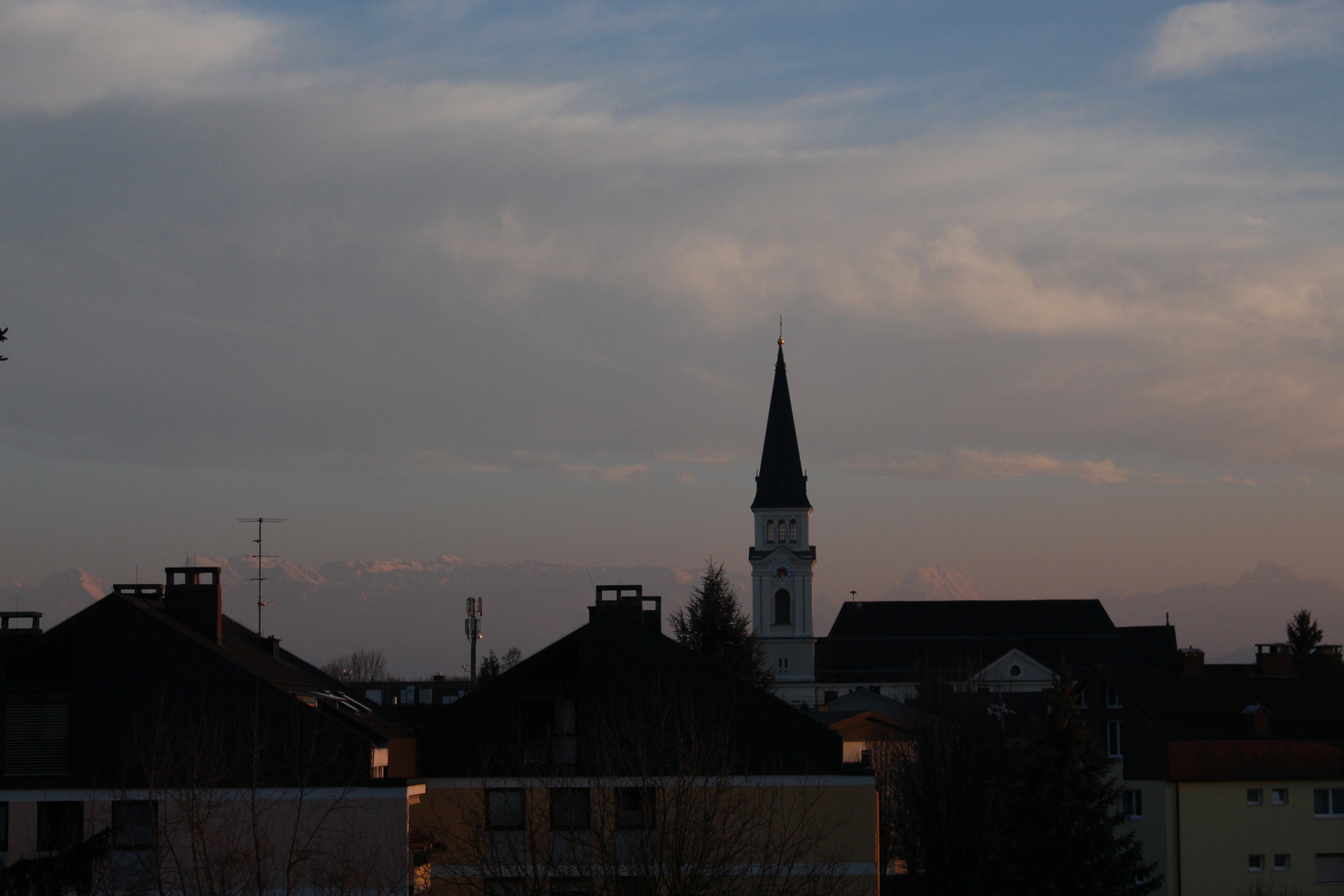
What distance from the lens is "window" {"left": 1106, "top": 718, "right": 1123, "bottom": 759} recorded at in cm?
6172

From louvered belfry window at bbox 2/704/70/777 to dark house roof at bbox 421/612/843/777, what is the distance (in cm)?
795

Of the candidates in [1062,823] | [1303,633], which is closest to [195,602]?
[1062,823]

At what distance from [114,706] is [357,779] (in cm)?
587

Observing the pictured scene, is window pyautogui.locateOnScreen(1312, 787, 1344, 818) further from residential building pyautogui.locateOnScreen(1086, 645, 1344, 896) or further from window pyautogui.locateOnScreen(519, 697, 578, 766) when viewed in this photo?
window pyautogui.locateOnScreen(519, 697, 578, 766)

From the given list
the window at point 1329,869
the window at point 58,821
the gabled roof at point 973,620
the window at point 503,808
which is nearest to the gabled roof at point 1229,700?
the window at point 1329,869

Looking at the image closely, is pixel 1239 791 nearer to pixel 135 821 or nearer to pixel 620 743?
pixel 620 743

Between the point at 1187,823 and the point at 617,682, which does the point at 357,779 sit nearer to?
the point at 617,682

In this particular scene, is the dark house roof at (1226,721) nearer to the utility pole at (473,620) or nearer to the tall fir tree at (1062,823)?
the tall fir tree at (1062,823)

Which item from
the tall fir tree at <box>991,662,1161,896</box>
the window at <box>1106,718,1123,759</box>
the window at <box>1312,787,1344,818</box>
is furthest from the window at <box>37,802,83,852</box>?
the window at <box>1312,787,1344,818</box>

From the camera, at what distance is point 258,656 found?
3925 centimetres

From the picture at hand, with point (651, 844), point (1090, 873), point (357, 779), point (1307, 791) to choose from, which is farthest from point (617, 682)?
point (1307, 791)

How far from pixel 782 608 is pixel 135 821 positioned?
399 feet

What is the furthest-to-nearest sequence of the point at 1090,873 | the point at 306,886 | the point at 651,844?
the point at 1090,873
the point at 306,886
the point at 651,844

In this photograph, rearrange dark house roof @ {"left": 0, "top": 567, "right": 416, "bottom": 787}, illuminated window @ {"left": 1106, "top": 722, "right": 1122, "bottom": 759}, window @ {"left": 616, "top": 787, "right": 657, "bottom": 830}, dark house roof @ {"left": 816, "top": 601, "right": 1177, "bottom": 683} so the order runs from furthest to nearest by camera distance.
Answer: dark house roof @ {"left": 816, "top": 601, "right": 1177, "bottom": 683}, illuminated window @ {"left": 1106, "top": 722, "right": 1122, "bottom": 759}, dark house roof @ {"left": 0, "top": 567, "right": 416, "bottom": 787}, window @ {"left": 616, "top": 787, "right": 657, "bottom": 830}
